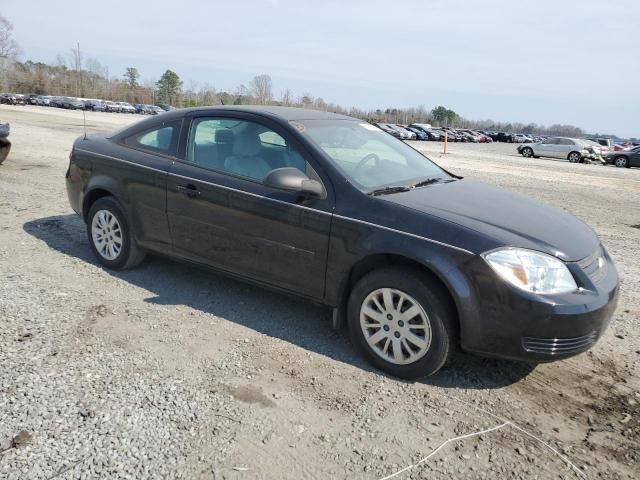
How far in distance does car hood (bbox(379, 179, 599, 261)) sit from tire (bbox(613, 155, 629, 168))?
99.4 feet

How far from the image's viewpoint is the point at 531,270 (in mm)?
3209

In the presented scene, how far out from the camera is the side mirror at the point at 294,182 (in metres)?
3.77

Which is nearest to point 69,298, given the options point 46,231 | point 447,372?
point 46,231

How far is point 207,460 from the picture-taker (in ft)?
8.84

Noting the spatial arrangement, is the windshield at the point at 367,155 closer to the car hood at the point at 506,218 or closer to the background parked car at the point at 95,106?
the car hood at the point at 506,218

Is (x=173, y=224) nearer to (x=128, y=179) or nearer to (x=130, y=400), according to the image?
(x=128, y=179)

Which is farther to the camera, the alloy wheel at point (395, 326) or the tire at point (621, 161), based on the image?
Result: the tire at point (621, 161)

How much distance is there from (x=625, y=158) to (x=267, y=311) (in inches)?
1236

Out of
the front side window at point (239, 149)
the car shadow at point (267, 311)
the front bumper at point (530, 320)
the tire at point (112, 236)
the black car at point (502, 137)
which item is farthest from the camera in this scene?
the black car at point (502, 137)

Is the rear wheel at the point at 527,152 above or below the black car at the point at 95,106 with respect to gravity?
above

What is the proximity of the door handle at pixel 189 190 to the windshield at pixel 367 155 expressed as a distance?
0.98m

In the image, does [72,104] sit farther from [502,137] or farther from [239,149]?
[239,149]

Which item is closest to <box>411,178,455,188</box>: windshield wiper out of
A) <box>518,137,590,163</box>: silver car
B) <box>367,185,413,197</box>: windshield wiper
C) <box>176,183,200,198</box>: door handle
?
<box>367,185,413,197</box>: windshield wiper

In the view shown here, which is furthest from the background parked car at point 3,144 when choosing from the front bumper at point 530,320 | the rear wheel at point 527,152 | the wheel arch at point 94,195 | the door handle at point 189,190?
the rear wheel at point 527,152
